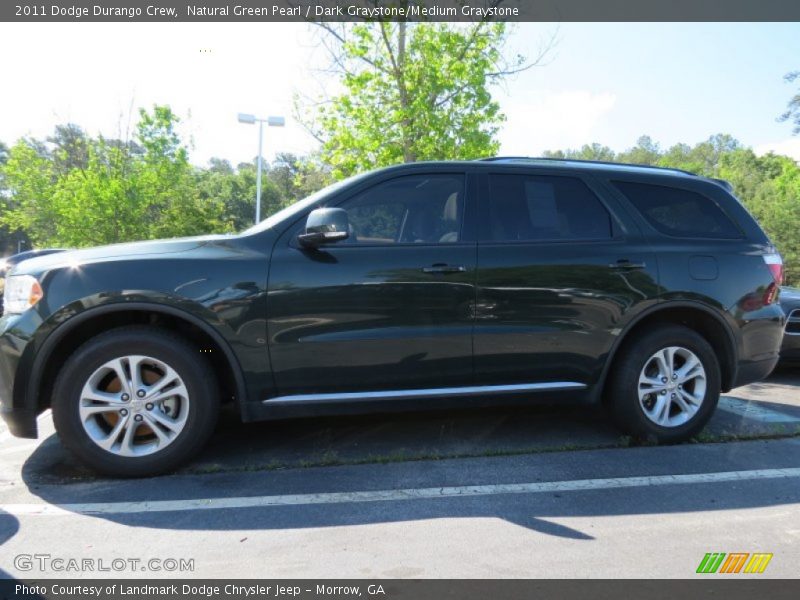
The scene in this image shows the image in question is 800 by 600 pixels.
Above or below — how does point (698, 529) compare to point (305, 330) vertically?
below

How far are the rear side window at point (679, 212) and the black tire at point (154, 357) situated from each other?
3123 mm

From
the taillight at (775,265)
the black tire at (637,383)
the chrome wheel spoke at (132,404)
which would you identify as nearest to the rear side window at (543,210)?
the black tire at (637,383)

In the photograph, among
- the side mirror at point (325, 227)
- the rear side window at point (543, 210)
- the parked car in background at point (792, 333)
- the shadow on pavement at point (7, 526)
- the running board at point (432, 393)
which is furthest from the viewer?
the parked car in background at point (792, 333)

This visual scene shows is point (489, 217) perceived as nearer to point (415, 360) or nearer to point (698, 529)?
point (415, 360)

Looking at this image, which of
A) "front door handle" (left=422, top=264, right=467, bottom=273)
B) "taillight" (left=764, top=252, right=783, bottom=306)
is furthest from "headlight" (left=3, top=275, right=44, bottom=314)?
"taillight" (left=764, top=252, right=783, bottom=306)

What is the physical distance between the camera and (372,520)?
2828 mm

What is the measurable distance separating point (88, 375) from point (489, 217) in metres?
2.62

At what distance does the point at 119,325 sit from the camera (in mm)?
3416

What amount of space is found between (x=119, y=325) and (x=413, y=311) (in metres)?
1.79

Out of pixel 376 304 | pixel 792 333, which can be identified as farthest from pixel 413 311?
pixel 792 333

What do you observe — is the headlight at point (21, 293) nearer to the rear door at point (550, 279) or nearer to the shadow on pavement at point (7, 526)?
the shadow on pavement at point (7, 526)

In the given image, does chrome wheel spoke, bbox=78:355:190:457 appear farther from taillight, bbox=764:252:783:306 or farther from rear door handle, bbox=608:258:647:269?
taillight, bbox=764:252:783:306

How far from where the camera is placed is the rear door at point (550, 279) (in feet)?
11.9
